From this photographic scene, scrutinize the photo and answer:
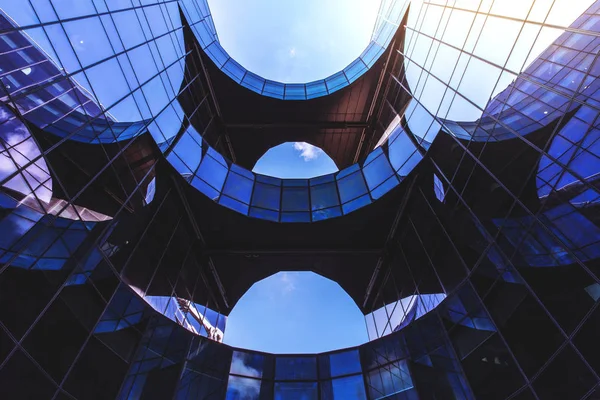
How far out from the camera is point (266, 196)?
20.5m

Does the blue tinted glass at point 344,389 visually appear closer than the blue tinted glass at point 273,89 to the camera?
Yes

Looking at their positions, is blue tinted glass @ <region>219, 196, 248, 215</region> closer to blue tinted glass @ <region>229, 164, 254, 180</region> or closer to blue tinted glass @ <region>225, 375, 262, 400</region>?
blue tinted glass @ <region>229, 164, 254, 180</region>

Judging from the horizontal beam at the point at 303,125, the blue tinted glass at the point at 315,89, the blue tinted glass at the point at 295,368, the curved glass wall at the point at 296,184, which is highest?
the blue tinted glass at the point at 315,89

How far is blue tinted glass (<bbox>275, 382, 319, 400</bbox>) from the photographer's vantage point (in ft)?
52.7

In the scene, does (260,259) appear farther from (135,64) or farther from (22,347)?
(22,347)

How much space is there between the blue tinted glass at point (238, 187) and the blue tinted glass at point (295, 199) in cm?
187

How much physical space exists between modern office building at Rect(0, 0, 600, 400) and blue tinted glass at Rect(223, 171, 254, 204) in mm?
150

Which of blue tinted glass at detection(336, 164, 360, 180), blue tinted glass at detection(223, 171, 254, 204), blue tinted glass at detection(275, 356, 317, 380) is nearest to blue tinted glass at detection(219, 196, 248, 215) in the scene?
blue tinted glass at detection(223, 171, 254, 204)

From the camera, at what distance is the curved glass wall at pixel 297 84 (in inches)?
985

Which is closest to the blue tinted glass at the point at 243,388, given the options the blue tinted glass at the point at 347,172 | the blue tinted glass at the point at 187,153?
the blue tinted glass at the point at 187,153

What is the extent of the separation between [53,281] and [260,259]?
13127mm

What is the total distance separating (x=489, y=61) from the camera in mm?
13094

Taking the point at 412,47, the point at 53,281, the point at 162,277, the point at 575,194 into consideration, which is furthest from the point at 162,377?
the point at 412,47

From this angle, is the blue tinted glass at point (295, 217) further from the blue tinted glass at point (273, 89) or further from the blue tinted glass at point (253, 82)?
the blue tinted glass at point (253, 82)
